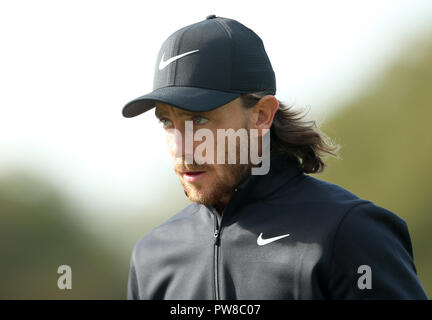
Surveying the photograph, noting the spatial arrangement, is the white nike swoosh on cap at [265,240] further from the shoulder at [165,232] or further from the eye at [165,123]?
the eye at [165,123]

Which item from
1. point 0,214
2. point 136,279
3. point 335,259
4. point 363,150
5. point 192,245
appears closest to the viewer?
point 335,259

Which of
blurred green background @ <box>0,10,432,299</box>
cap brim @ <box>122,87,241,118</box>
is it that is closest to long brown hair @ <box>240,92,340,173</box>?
cap brim @ <box>122,87,241,118</box>

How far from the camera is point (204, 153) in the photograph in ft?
12.9

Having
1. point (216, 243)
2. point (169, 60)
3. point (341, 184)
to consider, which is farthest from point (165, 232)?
point (341, 184)

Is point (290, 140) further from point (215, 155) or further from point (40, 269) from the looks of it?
point (40, 269)

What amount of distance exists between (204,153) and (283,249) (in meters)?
0.71

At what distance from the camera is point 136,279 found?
177 inches

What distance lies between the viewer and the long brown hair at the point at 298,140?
168 inches

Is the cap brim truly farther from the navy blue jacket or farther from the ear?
the navy blue jacket

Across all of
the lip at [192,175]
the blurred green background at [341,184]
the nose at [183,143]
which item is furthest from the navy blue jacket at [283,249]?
the blurred green background at [341,184]

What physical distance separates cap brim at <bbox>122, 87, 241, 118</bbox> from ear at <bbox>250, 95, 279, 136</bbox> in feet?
0.55

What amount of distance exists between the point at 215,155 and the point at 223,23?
0.85 meters
